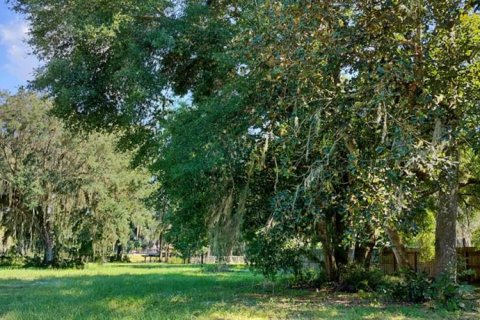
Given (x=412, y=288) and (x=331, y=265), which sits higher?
(x=331, y=265)

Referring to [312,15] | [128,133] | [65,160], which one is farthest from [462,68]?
[65,160]

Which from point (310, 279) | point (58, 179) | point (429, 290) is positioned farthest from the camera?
point (58, 179)

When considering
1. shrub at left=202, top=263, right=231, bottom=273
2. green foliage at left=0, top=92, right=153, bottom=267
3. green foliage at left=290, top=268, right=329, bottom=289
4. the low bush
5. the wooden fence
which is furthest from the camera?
Answer: green foliage at left=0, top=92, right=153, bottom=267

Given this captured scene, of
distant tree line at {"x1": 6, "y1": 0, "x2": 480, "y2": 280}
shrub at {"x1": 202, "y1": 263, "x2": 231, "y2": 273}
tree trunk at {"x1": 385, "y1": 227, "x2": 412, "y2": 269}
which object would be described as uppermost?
distant tree line at {"x1": 6, "y1": 0, "x2": 480, "y2": 280}

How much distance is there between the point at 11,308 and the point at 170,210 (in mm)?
3418

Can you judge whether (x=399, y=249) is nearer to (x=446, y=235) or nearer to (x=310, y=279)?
(x=446, y=235)

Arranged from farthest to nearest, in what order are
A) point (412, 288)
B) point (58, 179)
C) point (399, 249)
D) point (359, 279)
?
point (58, 179) → point (359, 279) → point (399, 249) → point (412, 288)

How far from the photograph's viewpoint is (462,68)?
269 inches

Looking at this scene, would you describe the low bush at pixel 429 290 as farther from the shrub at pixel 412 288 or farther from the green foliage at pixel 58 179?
the green foliage at pixel 58 179

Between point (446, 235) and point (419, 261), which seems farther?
point (419, 261)

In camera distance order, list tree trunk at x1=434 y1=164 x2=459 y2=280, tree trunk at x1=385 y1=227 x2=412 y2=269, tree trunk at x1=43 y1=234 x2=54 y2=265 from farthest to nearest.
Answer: tree trunk at x1=43 y1=234 x2=54 y2=265 < tree trunk at x1=385 y1=227 x2=412 y2=269 < tree trunk at x1=434 y1=164 x2=459 y2=280

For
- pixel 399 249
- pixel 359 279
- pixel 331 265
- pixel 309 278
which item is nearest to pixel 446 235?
pixel 399 249

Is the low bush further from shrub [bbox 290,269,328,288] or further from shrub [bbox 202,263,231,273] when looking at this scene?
shrub [bbox 202,263,231,273]

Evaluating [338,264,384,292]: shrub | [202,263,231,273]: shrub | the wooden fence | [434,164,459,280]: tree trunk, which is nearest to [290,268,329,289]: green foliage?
[338,264,384,292]: shrub
